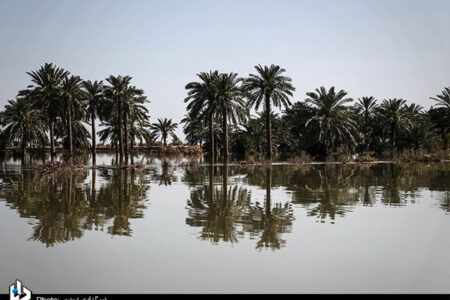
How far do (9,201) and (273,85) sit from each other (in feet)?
105

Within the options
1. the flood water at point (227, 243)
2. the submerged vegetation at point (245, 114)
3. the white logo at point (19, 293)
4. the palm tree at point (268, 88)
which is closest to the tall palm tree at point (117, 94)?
the submerged vegetation at point (245, 114)

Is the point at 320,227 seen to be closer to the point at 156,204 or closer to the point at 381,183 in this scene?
the point at 156,204

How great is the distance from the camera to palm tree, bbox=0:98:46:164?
172ft

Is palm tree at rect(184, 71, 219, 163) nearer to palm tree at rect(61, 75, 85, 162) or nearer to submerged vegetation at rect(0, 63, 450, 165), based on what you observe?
submerged vegetation at rect(0, 63, 450, 165)

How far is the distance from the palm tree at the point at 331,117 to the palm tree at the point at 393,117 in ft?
36.0

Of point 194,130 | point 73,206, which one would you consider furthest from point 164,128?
point 73,206

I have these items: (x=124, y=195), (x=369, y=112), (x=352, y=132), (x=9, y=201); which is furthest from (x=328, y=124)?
(x=9, y=201)

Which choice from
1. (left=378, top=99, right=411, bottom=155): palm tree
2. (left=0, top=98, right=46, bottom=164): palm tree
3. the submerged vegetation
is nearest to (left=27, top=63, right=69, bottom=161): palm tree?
the submerged vegetation

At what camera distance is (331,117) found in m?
46.3

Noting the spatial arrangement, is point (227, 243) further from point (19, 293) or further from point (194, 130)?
point (194, 130)

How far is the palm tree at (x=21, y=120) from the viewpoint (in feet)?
172

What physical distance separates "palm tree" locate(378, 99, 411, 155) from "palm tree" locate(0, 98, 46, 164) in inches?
1657

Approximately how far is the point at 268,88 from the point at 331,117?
782cm

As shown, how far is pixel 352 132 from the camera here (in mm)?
48312
